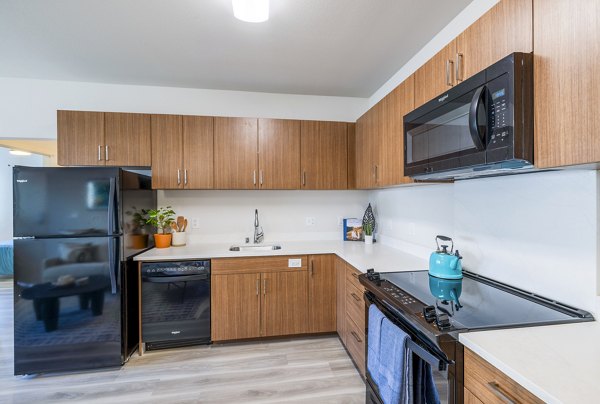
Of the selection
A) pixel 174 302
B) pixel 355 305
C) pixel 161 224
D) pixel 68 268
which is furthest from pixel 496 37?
pixel 68 268

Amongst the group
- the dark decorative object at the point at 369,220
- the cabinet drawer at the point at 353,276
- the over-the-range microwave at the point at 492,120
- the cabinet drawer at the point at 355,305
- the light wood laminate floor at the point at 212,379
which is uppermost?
the over-the-range microwave at the point at 492,120

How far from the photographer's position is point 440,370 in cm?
99

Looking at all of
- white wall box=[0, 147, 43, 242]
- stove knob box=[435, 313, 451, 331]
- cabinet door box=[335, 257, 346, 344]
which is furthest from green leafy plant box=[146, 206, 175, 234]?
white wall box=[0, 147, 43, 242]

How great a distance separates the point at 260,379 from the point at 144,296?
1.20m

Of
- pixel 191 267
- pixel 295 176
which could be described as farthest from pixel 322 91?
pixel 191 267

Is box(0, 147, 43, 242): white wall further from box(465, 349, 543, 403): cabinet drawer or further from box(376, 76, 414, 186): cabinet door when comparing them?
box(465, 349, 543, 403): cabinet drawer

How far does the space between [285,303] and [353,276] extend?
0.79m

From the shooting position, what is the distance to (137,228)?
2.51 meters

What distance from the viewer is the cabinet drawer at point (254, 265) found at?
2465 millimetres

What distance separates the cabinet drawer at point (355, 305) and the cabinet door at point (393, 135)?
0.86m

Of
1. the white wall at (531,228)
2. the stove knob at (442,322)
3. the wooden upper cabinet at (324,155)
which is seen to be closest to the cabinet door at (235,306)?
the wooden upper cabinet at (324,155)

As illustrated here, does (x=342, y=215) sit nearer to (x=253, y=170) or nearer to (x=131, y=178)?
(x=253, y=170)

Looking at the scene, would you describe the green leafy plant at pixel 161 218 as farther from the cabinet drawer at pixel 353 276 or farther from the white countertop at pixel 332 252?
the cabinet drawer at pixel 353 276

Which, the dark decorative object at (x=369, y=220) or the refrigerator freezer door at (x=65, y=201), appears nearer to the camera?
the refrigerator freezer door at (x=65, y=201)
